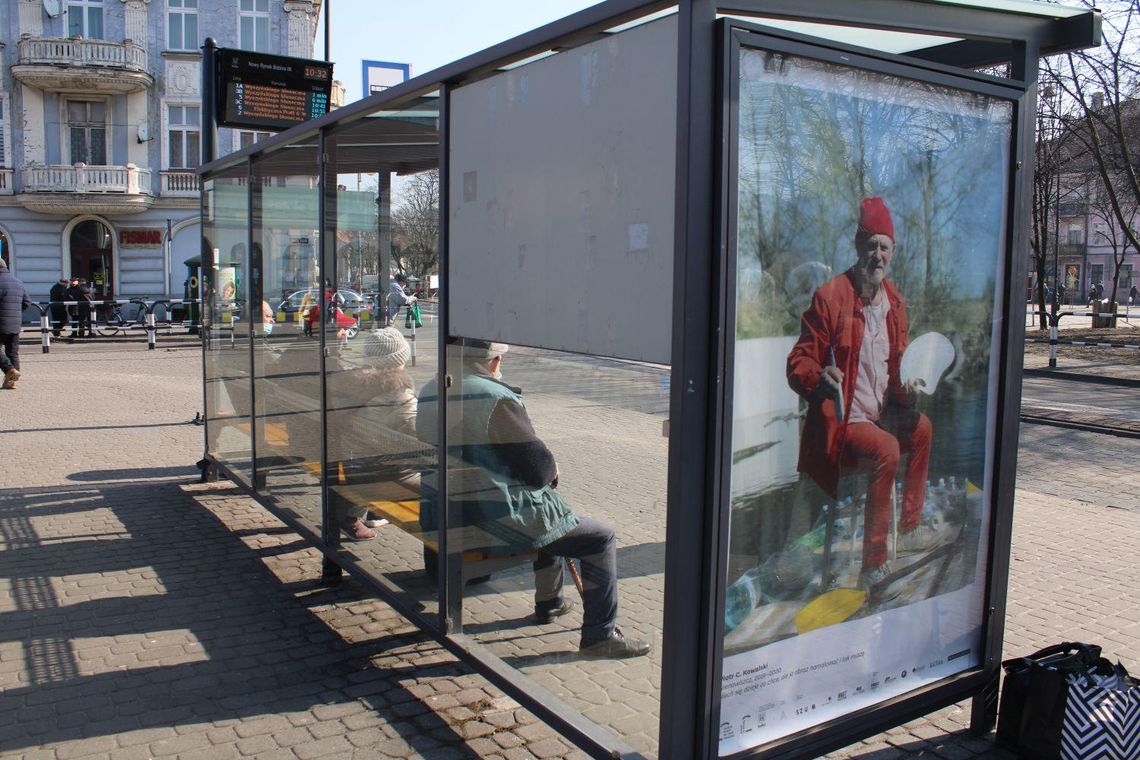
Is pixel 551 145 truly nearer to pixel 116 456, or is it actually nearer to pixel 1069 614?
pixel 1069 614

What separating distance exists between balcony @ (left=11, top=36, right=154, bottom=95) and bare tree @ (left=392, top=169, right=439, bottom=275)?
3271cm

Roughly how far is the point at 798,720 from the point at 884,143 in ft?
6.15

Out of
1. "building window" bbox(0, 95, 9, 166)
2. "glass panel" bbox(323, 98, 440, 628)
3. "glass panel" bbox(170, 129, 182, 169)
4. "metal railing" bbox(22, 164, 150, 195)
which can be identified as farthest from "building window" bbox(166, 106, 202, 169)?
"glass panel" bbox(323, 98, 440, 628)

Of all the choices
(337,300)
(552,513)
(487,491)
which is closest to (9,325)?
(337,300)

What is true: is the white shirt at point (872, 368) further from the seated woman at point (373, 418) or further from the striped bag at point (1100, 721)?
the seated woman at point (373, 418)

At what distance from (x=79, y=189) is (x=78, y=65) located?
408cm

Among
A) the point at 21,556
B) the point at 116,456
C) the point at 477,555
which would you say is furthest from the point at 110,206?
the point at 477,555

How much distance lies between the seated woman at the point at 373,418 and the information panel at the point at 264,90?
429 cm

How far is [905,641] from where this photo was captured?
3564 millimetres

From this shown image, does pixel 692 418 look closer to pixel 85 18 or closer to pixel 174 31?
pixel 174 31

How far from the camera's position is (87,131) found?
3422 centimetres

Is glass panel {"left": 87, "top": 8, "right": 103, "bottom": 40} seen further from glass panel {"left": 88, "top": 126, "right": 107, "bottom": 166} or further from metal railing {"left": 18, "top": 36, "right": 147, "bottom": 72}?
glass panel {"left": 88, "top": 126, "right": 107, "bottom": 166}

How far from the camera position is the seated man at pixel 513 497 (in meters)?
3.95

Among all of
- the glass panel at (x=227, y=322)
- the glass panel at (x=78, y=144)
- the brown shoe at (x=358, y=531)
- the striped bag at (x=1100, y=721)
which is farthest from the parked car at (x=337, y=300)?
the glass panel at (x=78, y=144)
